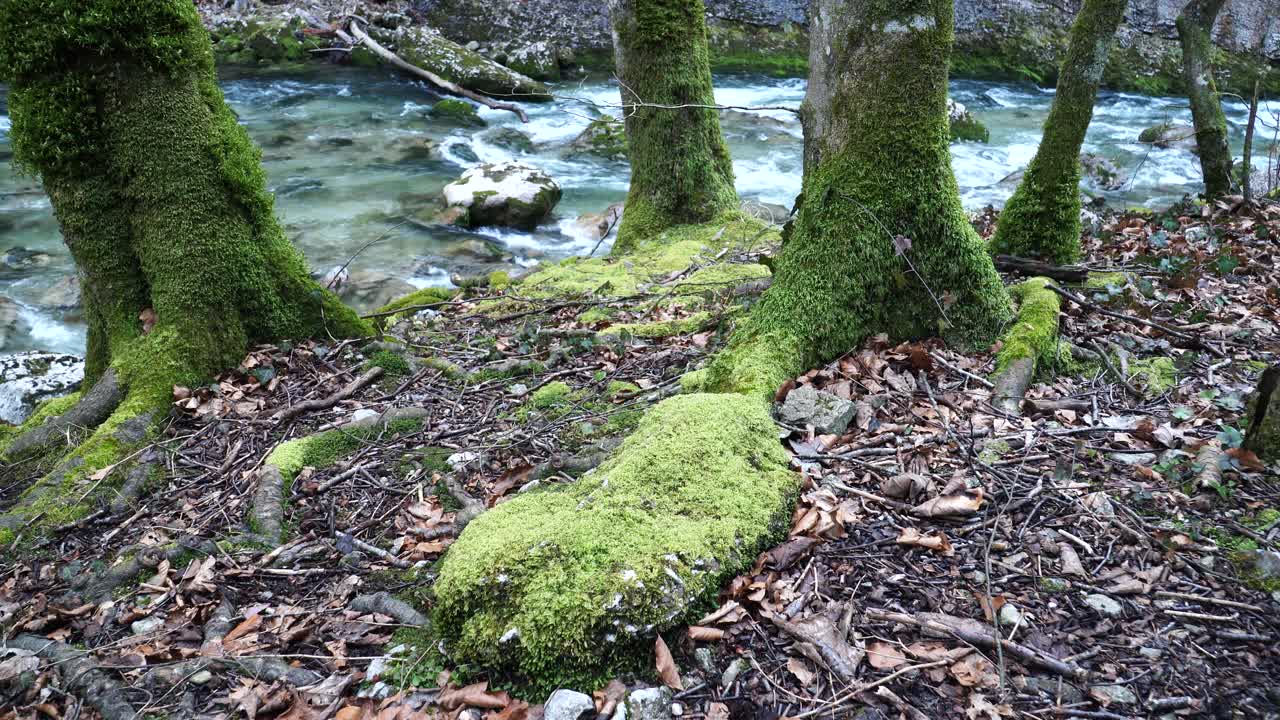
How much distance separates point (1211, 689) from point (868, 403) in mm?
1956

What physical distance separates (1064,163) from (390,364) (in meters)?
5.73

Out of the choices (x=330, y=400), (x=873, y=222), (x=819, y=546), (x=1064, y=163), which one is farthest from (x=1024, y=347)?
(x=330, y=400)

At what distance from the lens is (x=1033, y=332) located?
4402 mm

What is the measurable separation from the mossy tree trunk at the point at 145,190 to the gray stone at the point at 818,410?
12.9 feet

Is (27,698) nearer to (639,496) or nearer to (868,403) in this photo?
(639,496)

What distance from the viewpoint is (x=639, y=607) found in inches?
104

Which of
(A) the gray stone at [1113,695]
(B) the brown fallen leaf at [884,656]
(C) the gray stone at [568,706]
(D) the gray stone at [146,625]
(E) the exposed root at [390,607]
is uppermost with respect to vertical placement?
(A) the gray stone at [1113,695]

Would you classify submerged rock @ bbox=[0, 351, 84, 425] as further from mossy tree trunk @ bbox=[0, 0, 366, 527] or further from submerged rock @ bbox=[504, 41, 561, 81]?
submerged rock @ bbox=[504, 41, 561, 81]

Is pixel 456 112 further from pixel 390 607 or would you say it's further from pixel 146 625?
pixel 390 607

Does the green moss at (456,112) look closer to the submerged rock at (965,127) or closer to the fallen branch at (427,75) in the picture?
the fallen branch at (427,75)

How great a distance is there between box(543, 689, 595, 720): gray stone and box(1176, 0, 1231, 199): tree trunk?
10039 millimetres

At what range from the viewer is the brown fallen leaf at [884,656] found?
2529 mm

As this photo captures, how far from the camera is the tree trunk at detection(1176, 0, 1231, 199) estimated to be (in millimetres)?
8898

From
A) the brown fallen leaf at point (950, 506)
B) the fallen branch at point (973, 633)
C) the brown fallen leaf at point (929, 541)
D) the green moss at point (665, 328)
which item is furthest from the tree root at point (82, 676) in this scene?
the green moss at point (665, 328)
